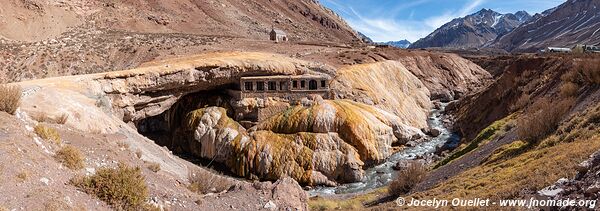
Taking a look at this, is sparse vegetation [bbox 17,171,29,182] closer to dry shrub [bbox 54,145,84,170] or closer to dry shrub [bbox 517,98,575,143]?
dry shrub [bbox 54,145,84,170]

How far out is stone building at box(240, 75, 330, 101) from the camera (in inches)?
1451

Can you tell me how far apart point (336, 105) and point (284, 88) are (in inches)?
199

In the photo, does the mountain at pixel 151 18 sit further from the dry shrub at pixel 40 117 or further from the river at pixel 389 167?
the dry shrub at pixel 40 117

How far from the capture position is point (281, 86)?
37.2 meters

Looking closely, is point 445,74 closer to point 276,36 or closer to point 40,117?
point 276,36

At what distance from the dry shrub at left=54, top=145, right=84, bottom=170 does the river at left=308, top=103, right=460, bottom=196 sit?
18.4 meters

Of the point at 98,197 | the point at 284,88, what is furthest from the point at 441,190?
the point at 284,88

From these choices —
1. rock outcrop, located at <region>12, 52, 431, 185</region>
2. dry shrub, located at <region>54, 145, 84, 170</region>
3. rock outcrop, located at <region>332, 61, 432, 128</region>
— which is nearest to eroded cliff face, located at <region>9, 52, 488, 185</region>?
rock outcrop, located at <region>12, 52, 431, 185</region>

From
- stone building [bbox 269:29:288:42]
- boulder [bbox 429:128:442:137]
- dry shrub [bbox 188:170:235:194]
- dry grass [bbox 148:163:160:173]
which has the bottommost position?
boulder [bbox 429:128:442:137]

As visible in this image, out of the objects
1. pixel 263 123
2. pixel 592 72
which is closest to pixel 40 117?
pixel 263 123

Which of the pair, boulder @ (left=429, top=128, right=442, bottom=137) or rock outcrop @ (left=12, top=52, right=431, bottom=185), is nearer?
rock outcrop @ (left=12, top=52, right=431, bottom=185)

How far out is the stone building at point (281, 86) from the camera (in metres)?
36.8

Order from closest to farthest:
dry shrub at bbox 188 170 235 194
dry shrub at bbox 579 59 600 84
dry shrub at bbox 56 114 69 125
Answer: dry shrub at bbox 188 170 235 194 → dry shrub at bbox 56 114 69 125 → dry shrub at bbox 579 59 600 84

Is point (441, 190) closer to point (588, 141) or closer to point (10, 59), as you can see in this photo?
point (588, 141)
